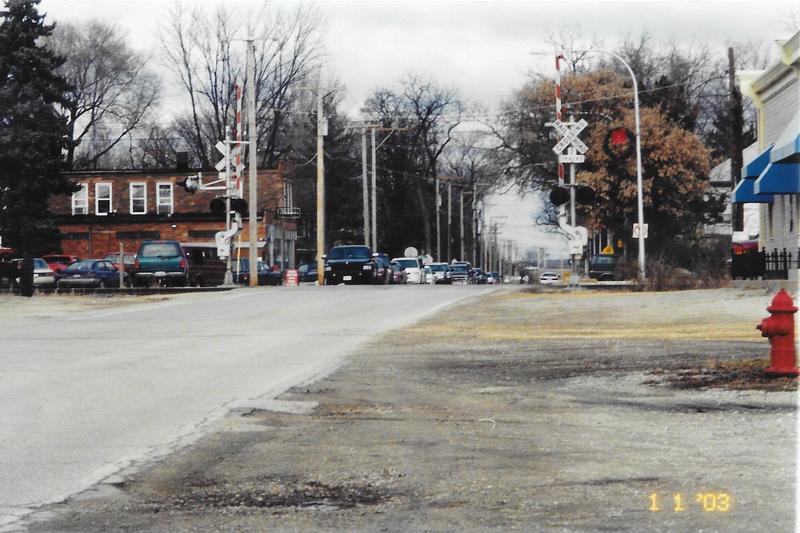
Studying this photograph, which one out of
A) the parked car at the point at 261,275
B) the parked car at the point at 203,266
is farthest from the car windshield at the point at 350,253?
the parked car at the point at 261,275

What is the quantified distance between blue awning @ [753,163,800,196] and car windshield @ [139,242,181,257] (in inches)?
925

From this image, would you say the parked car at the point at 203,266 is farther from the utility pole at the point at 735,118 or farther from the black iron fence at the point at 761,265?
Result: the black iron fence at the point at 761,265

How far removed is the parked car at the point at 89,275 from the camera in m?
56.8

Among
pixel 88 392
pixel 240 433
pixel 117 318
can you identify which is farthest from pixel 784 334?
pixel 117 318

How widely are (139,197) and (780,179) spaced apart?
173 ft

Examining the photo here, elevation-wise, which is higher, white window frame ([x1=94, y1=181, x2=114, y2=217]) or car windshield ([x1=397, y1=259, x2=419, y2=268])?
white window frame ([x1=94, y1=181, x2=114, y2=217])

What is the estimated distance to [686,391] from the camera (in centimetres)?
1314

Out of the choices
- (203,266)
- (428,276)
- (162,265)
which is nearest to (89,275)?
(203,266)

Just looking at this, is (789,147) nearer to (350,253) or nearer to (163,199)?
(350,253)

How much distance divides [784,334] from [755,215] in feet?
220

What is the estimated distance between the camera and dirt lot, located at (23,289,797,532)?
25.1ft

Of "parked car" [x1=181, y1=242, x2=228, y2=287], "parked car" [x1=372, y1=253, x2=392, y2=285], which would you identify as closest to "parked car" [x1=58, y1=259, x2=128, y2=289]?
"parked car" [x1=181, y1=242, x2=228, y2=287]

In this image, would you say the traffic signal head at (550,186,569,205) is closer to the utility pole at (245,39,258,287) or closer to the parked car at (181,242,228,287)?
the utility pole at (245,39,258,287)

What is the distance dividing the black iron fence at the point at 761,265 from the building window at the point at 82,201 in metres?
55.0
